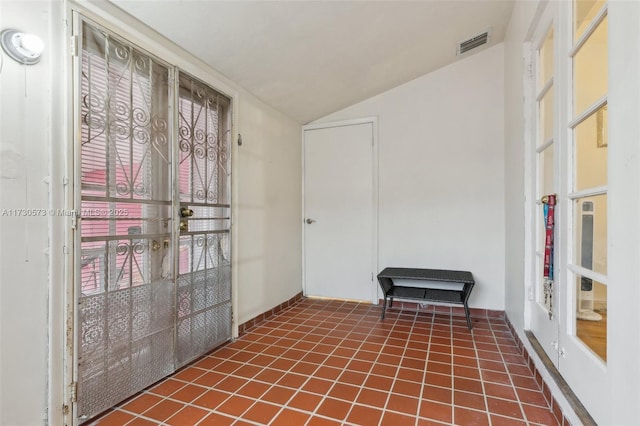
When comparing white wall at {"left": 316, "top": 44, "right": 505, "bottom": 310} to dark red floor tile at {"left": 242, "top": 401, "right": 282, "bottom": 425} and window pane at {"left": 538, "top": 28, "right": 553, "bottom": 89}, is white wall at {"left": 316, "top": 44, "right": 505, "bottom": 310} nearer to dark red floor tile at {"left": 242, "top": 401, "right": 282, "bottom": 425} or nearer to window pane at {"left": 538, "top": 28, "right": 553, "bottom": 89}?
window pane at {"left": 538, "top": 28, "right": 553, "bottom": 89}

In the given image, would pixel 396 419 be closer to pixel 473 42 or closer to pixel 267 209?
pixel 267 209

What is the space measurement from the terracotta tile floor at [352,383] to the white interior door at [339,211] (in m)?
0.93

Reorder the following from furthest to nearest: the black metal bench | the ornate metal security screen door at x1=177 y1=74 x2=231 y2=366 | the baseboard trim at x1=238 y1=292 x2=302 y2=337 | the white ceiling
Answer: the black metal bench
the baseboard trim at x1=238 y1=292 x2=302 y2=337
the ornate metal security screen door at x1=177 y1=74 x2=231 y2=366
the white ceiling

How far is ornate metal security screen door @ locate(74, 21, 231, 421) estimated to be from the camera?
5.12ft

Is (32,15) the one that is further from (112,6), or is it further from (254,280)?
(254,280)

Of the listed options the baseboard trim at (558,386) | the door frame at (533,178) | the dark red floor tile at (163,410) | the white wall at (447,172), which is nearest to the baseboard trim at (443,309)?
the white wall at (447,172)

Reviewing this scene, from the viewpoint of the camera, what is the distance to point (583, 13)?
1312 mm

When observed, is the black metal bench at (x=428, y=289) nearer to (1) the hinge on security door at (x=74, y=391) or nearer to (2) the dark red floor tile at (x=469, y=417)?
(2) the dark red floor tile at (x=469, y=417)

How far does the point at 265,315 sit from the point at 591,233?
8.46 ft

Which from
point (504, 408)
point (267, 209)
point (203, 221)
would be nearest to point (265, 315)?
point (267, 209)

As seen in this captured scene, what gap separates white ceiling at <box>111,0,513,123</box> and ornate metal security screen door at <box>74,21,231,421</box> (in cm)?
31

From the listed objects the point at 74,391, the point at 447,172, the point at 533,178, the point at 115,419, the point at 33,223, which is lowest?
the point at 115,419

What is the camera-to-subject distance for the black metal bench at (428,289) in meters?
2.85

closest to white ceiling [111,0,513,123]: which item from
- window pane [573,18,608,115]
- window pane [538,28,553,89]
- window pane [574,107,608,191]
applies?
window pane [538,28,553,89]
